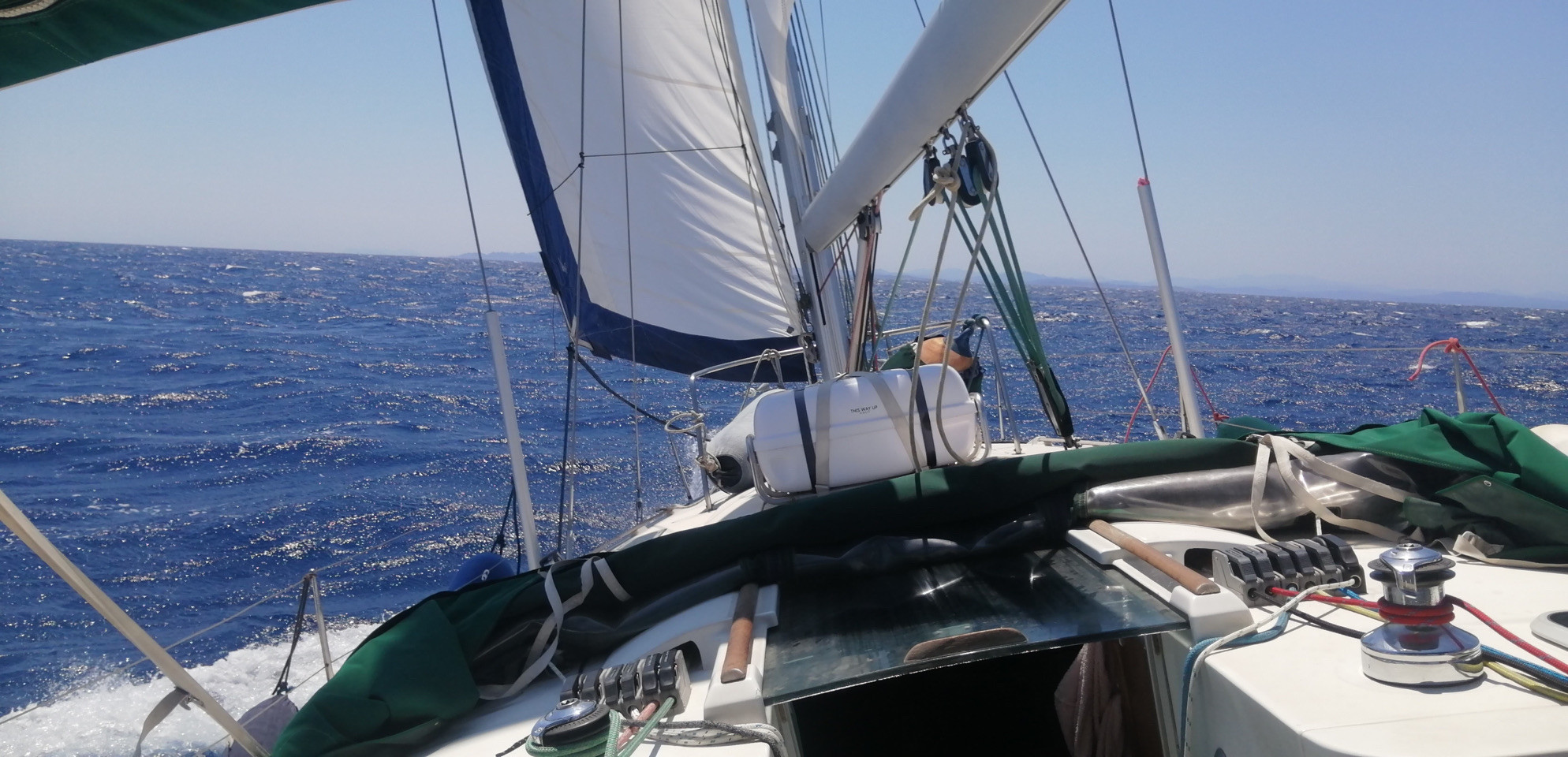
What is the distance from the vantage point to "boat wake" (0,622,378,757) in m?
4.38

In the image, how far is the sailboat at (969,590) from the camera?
1.43 metres

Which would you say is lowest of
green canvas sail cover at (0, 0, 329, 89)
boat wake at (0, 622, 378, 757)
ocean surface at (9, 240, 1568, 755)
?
boat wake at (0, 622, 378, 757)

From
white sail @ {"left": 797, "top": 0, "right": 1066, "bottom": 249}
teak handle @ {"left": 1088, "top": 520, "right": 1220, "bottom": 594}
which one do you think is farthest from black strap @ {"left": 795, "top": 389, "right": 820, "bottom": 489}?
teak handle @ {"left": 1088, "top": 520, "right": 1220, "bottom": 594}

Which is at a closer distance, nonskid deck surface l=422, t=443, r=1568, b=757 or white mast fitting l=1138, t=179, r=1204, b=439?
nonskid deck surface l=422, t=443, r=1568, b=757

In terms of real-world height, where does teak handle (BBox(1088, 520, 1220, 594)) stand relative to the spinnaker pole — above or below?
below

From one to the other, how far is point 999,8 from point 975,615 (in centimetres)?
117

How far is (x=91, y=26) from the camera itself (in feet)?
4.70

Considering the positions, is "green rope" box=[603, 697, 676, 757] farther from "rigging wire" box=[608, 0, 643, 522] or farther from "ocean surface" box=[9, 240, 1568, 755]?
"rigging wire" box=[608, 0, 643, 522]

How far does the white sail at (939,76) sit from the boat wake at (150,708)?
3.04 meters

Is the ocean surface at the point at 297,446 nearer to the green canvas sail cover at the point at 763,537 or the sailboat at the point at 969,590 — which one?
the green canvas sail cover at the point at 763,537

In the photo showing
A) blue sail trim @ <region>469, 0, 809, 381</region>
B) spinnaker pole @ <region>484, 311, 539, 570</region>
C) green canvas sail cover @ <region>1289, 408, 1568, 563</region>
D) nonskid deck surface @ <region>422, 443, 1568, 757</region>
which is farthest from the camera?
blue sail trim @ <region>469, 0, 809, 381</region>

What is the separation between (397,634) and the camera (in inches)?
82.8

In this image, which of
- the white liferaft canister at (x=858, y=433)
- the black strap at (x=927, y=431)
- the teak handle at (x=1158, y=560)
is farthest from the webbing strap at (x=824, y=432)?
the teak handle at (x=1158, y=560)

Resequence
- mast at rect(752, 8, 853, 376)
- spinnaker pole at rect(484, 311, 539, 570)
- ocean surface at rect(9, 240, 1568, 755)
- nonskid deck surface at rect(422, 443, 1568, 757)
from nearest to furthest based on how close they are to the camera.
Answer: nonskid deck surface at rect(422, 443, 1568, 757) → spinnaker pole at rect(484, 311, 539, 570) → mast at rect(752, 8, 853, 376) → ocean surface at rect(9, 240, 1568, 755)
